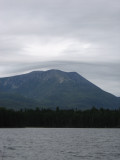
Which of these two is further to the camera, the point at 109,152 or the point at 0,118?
the point at 0,118

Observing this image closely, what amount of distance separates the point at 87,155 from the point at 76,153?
3.24m

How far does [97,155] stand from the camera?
64500 mm

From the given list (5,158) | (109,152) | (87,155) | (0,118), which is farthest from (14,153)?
(0,118)

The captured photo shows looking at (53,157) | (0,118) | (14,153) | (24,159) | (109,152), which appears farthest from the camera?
(0,118)

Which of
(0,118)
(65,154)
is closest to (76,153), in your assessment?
(65,154)

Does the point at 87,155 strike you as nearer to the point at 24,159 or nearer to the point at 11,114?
the point at 24,159

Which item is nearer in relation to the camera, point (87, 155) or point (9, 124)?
point (87, 155)

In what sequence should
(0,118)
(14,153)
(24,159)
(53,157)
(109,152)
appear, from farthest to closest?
(0,118) → (109,152) → (14,153) → (53,157) → (24,159)

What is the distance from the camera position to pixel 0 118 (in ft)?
609

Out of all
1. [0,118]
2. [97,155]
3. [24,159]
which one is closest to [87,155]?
[97,155]

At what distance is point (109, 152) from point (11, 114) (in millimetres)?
128570

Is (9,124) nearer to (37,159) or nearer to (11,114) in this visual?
(11,114)

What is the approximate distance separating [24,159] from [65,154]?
412 inches

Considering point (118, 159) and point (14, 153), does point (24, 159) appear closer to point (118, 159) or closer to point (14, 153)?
point (14, 153)
